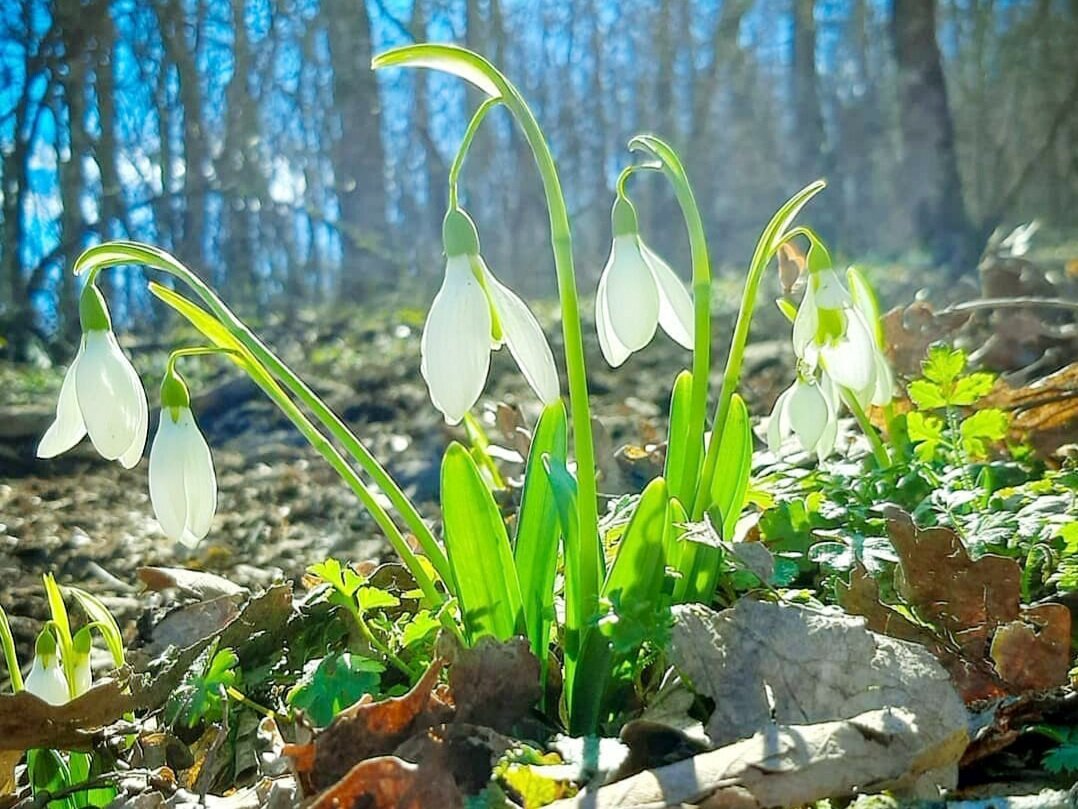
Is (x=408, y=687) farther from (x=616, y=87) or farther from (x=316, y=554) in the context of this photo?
(x=616, y=87)

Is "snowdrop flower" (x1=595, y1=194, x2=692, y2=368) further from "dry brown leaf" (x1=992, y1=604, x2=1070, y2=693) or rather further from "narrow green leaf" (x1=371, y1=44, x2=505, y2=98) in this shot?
"dry brown leaf" (x1=992, y1=604, x2=1070, y2=693)

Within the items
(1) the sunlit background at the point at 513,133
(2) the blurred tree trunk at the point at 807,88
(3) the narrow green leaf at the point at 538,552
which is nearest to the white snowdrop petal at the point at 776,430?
(3) the narrow green leaf at the point at 538,552

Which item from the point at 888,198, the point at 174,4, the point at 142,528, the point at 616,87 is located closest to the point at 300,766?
the point at 142,528

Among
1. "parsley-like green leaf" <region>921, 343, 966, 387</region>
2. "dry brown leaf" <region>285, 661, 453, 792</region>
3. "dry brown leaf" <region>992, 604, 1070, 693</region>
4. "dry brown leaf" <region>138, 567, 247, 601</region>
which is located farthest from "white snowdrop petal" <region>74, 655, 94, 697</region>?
"parsley-like green leaf" <region>921, 343, 966, 387</region>

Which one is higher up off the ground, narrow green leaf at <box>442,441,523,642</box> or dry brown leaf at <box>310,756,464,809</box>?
narrow green leaf at <box>442,441,523,642</box>

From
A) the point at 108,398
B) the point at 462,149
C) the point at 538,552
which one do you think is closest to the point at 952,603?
the point at 538,552

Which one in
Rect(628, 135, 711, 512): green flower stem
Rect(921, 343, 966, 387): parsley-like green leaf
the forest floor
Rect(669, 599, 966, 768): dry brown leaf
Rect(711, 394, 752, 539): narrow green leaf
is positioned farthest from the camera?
the forest floor

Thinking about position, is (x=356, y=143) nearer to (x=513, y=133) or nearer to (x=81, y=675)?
(x=513, y=133)
